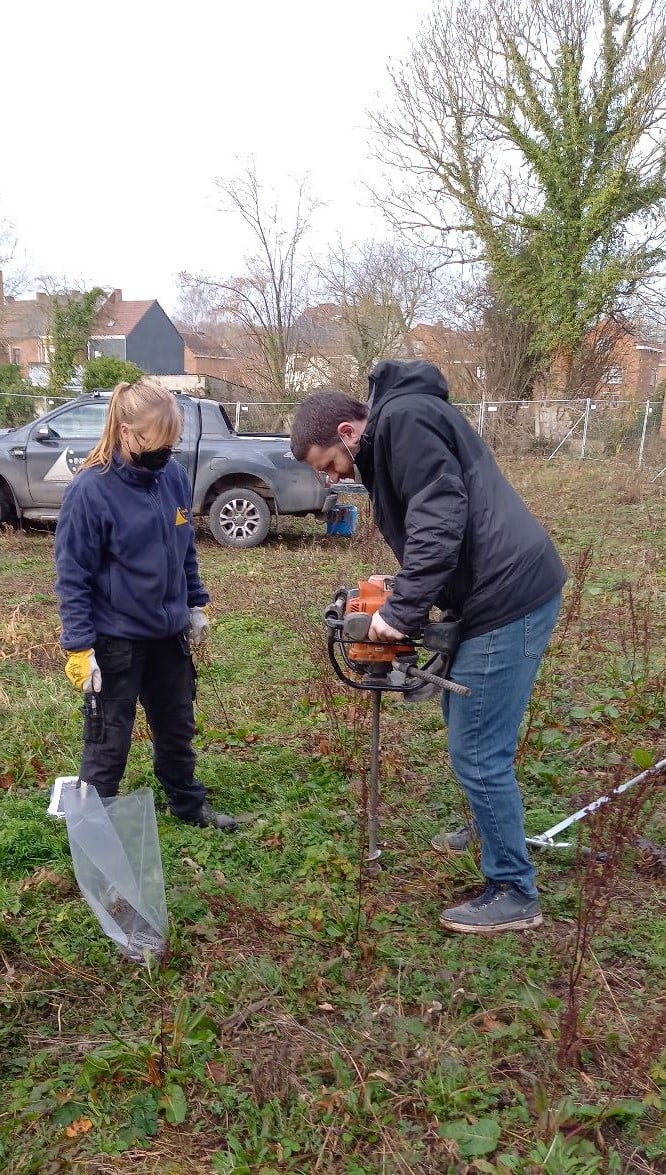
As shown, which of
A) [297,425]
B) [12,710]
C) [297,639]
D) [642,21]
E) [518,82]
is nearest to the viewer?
[297,425]

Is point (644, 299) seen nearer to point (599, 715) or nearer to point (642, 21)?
point (642, 21)

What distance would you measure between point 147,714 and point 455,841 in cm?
134

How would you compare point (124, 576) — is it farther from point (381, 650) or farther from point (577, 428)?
point (577, 428)

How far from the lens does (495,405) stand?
1892cm

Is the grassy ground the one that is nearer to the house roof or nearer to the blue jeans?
the blue jeans

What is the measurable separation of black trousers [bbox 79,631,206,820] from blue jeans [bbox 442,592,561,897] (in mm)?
1147

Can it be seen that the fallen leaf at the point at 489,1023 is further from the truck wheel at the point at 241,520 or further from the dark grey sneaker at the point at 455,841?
the truck wheel at the point at 241,520

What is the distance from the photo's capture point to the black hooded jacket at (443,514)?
239 cm

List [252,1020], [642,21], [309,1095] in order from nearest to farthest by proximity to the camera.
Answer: [309,1095]
[252,1020]
[642,21]

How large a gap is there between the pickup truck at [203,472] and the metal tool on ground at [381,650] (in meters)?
6.53

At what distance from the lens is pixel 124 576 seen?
298 cm

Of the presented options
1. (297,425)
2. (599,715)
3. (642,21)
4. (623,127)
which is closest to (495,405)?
(623,127)

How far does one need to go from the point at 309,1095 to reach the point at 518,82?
22.4 metres

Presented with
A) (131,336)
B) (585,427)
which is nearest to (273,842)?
(585,427)
